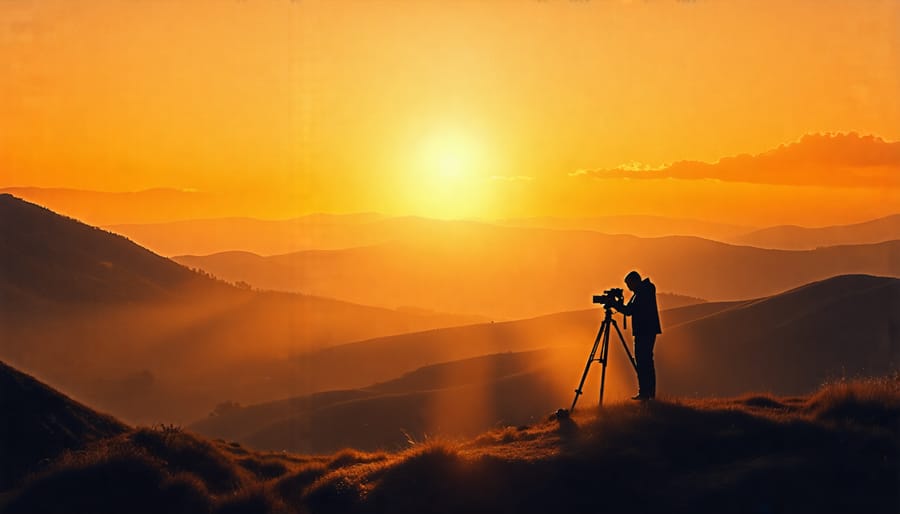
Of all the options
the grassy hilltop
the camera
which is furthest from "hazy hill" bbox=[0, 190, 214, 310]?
the camera

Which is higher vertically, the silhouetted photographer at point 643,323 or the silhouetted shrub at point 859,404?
the silhouetted photographer at point 643,323

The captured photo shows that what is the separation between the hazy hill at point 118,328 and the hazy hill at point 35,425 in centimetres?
8192

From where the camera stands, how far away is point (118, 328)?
130 metres

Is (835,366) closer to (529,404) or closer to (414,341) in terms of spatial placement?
(529,404)


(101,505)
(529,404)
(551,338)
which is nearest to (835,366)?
(529,404)

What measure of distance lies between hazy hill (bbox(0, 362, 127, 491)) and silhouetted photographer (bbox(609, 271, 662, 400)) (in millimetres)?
15487

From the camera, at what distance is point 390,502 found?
40.6ft

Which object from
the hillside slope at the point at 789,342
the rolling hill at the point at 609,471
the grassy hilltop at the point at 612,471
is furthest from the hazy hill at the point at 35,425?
the hillside slope at the point at 789,342

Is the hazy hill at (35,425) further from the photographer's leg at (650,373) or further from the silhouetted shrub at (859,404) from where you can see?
the silhouetted shrub at (859,404)

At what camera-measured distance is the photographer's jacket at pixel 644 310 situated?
15.5 meters

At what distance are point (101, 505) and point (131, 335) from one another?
126 meters

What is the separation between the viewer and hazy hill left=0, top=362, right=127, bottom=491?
853 inches

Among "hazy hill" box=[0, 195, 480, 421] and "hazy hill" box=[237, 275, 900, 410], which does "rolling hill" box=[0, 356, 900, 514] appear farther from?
"hazy hill" box=[0, 195, 480, 421]

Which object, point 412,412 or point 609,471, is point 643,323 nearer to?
point 609,471
